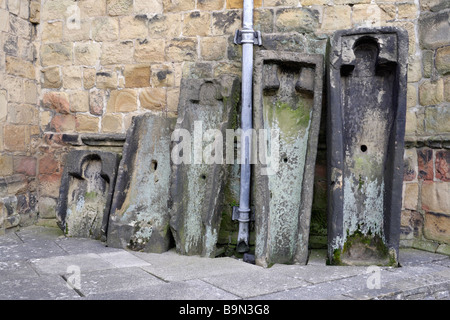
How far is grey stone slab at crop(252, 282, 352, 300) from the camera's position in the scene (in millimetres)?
2195

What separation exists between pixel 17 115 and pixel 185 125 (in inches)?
70.9

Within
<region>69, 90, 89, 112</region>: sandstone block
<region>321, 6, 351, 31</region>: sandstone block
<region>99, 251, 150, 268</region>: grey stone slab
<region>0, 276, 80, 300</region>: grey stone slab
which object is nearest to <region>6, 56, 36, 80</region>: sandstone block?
<region>69, 90, 89, 112</region>: sandstone block

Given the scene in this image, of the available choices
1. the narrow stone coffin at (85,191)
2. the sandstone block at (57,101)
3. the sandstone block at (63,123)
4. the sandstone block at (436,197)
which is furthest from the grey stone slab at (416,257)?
the sandstone block at (57,101)

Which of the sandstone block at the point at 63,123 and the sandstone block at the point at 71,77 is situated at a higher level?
the sandstone block at the point at 71,77

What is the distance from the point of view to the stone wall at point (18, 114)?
391 centimetres

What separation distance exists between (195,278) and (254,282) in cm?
36

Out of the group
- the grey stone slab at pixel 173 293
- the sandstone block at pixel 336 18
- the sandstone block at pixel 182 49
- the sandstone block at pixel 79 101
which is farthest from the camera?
the sandstone block at pixel 79 101

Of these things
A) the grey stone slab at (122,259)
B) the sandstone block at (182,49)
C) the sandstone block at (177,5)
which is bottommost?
the grey stone slab at (122,259)

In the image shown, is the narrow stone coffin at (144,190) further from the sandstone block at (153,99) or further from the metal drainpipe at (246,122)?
the metal drainpipe at (246,122)

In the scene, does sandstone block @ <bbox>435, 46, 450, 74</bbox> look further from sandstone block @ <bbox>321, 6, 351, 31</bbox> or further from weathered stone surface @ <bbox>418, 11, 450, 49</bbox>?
sandstone block @ <bbox>321, 6, 351, 31</bbox>

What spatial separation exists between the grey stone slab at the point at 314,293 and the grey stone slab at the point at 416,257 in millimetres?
815

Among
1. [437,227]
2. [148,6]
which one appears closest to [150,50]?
[148,6]

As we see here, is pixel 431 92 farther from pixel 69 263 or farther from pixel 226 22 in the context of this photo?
pixel 69 263

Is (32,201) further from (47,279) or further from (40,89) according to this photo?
(47,279)
